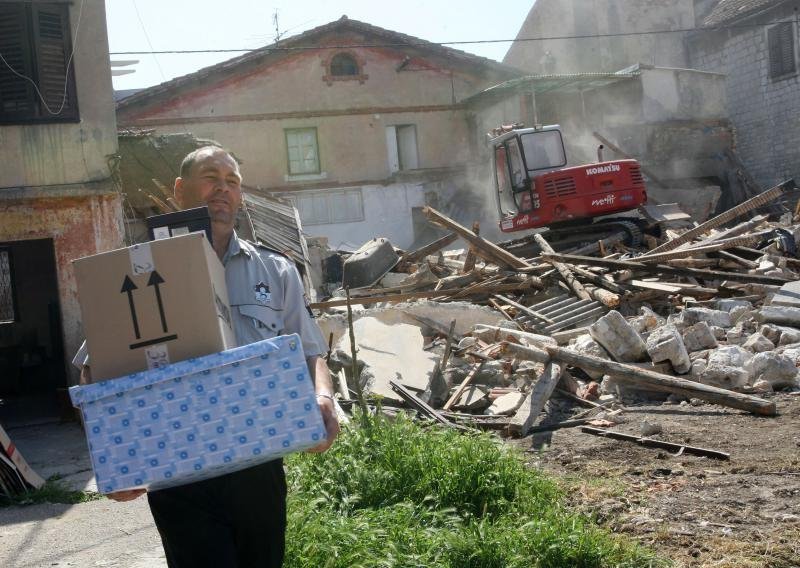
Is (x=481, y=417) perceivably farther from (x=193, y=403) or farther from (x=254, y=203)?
(x=254, y=203)

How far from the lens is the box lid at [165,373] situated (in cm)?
255

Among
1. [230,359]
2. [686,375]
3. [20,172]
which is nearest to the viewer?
[230,359]

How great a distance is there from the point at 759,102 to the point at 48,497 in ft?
99.0

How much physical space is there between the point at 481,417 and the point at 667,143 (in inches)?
954

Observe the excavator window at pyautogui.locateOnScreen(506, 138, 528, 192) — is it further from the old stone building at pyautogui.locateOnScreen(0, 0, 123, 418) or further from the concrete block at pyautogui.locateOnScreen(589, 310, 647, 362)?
the old stone building at pyautogui.locateOnScreen(0, 0, 123, 418)

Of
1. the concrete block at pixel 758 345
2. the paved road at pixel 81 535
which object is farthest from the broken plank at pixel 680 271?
the paved road at pixel 81 535

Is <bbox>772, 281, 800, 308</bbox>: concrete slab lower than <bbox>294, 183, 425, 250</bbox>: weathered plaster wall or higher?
lower

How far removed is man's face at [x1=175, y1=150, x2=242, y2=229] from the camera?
3.12 meters

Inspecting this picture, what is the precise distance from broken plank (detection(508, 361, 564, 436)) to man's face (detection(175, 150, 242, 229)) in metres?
5.45

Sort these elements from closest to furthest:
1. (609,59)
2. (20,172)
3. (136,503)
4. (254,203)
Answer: (136,503) → (20,172) → (254,203) → (609,59)

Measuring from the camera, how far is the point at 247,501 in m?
2.79

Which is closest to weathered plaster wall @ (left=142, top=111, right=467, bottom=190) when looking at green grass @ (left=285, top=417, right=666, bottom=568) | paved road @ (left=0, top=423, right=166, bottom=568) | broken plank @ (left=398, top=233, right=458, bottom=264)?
broken plank @ (left=398, top=233, right=458, bottom=264)

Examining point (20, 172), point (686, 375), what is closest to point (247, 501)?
point (686, 375)

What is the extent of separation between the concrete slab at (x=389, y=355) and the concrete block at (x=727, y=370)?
3.00 m
